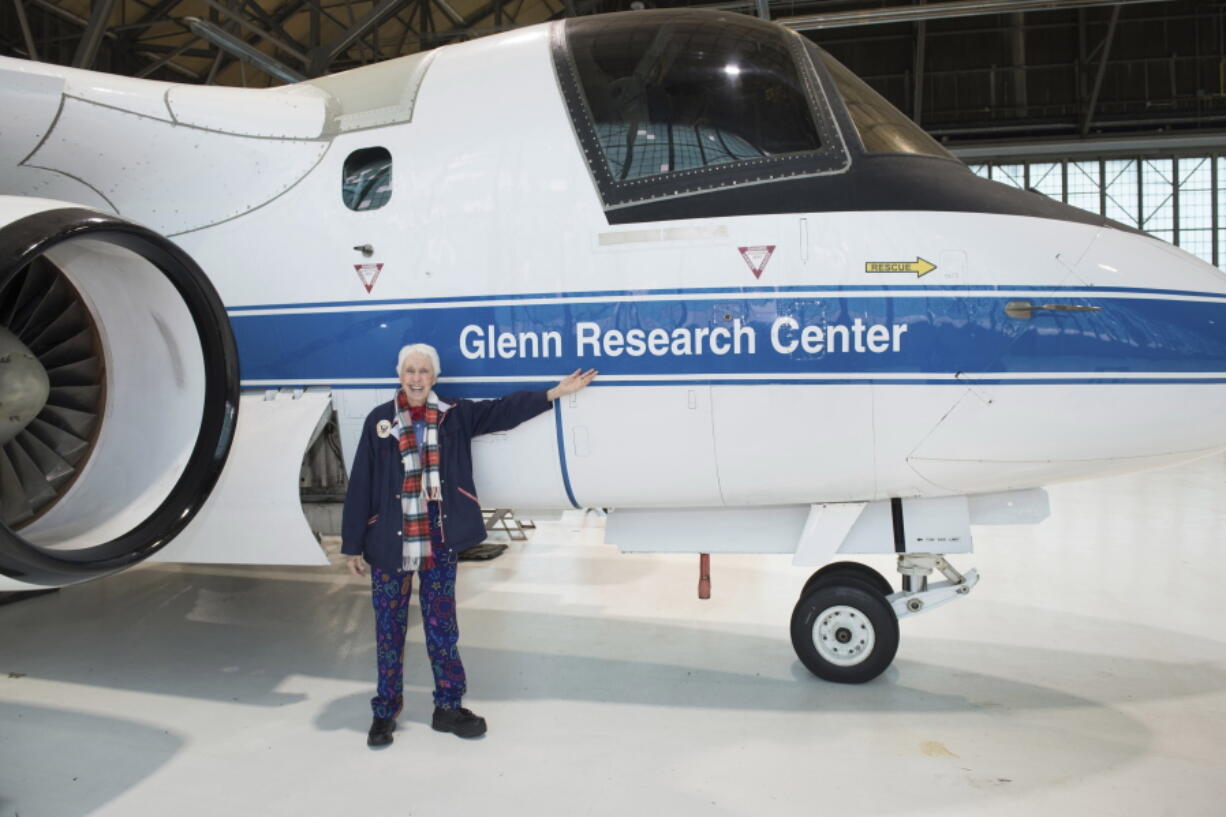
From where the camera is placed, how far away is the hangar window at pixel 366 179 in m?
4.14

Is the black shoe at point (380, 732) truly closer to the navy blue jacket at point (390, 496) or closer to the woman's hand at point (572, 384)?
the navy blue jacket at point (390, 496)

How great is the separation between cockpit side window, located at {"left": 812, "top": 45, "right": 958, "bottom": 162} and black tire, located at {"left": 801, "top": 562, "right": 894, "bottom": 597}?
1.92 metres

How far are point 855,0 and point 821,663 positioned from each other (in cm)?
1901

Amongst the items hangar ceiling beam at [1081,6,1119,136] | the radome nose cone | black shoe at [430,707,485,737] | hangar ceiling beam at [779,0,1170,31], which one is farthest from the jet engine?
hangar ceiling beam at [1081,6,1119,136]

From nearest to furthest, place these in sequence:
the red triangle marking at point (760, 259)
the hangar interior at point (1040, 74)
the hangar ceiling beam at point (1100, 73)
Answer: the red triangle marking at point (760, 259)
the hangar interior at point (1040, 74)
the hangar ceiling beam at point (1100, 73)

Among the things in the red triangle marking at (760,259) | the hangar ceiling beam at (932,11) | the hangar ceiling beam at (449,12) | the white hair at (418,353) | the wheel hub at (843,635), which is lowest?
the wheel hub at (843,635)

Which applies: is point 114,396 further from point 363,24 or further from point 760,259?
point 363,24

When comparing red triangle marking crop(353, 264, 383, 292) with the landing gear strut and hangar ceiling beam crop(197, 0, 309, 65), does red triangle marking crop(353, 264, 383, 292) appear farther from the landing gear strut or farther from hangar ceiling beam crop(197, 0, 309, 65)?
hangar ceiling beam crop(197, 0, 309, 65)

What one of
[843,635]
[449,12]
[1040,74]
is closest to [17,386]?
[843,635]

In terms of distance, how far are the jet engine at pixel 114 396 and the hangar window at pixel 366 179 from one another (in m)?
0.84

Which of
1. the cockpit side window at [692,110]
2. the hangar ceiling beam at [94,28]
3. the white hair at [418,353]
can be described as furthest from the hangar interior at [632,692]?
Answer: the hangar ceiling beam at [94,28]

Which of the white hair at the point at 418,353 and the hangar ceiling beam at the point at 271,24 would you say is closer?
the white hair at the point at 418,353

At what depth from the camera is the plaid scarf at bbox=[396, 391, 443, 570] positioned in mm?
3545

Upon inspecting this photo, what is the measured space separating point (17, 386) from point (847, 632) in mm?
3623
